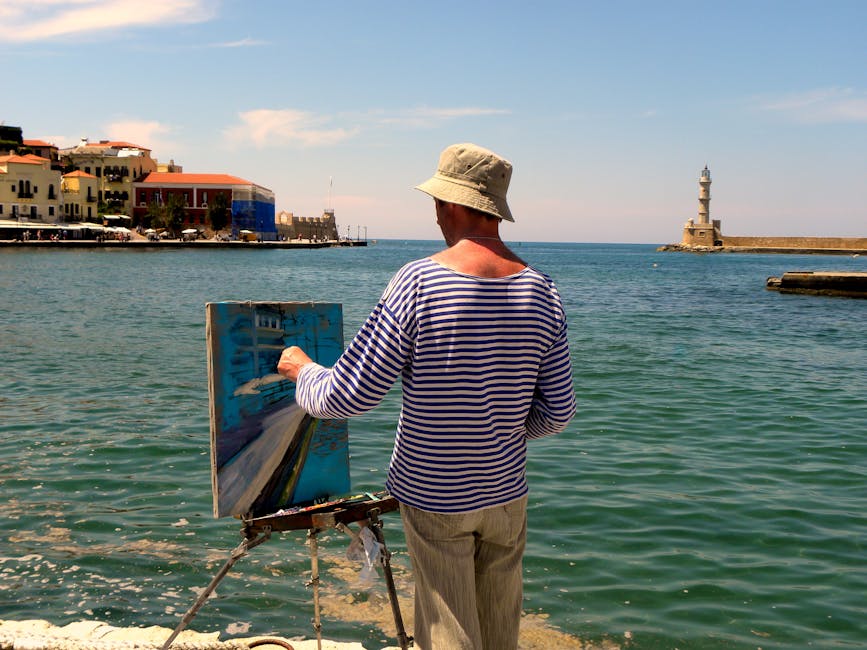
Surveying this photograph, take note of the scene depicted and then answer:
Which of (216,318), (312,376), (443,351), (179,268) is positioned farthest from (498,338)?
(179,268)

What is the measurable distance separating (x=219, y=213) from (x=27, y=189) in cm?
2091

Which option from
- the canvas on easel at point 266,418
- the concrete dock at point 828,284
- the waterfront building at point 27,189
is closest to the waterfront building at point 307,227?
the waterfront building at point 27,189

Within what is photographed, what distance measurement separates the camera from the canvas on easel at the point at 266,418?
2.92 meters

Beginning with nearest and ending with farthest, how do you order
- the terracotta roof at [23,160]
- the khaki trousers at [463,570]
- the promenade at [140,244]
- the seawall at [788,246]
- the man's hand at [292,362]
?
the khaki trousers at [463,570], the man's hand at [292,362], the promenade at [140,244], the terracotta roof at [23,160], the seawall at [788,246]

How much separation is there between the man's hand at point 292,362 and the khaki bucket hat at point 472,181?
688 mm

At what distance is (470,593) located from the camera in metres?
2.36

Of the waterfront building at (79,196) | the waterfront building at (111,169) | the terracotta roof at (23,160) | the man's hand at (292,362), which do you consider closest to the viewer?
the man's hand at (292,362)

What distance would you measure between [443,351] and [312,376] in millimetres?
474

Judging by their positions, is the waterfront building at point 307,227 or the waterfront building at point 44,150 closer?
the waterfront building at point 44,150

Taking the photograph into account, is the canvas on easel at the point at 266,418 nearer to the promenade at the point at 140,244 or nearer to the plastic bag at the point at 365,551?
the plastic bag at the point at 365,551

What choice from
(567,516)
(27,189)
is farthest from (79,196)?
(567,516)

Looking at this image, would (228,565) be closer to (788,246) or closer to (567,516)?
(567,516)

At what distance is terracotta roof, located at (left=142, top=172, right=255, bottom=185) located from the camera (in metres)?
96.6

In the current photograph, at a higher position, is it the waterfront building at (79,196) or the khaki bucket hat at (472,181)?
Answer: the waterfront building at (79,196)
